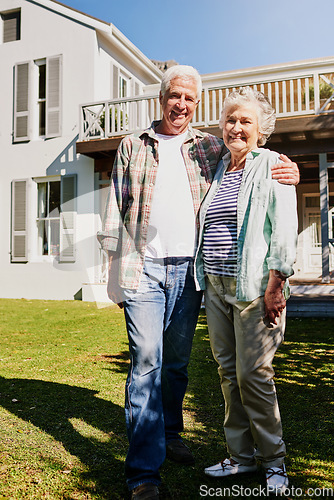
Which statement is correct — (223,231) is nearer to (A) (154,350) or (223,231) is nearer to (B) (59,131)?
(A) (154,350)

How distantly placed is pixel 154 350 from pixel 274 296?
2.01 feet

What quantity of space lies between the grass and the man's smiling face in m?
1.80

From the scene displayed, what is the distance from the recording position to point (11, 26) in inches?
476

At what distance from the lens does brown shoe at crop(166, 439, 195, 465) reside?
235cm

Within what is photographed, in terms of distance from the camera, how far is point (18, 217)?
11.4 metres

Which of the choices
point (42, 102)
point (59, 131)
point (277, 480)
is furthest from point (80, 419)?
point (42, 102)

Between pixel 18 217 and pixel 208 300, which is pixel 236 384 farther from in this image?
pixel 18 217

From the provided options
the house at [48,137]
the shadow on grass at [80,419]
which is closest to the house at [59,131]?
the house at [48,137]

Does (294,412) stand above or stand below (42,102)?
below

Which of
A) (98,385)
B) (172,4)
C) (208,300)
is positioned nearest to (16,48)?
(172,4)

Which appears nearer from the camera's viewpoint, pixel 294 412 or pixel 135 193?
pixel 135 193

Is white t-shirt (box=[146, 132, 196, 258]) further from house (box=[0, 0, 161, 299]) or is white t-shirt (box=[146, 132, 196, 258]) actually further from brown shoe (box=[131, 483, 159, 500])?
house (box=[0, 0, 161, 299])

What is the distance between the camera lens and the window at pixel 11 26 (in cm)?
1198

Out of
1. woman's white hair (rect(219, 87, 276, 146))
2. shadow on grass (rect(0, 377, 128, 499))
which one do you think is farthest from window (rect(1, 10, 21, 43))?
woman's white hair (rect(219, 87, 276, 146))
